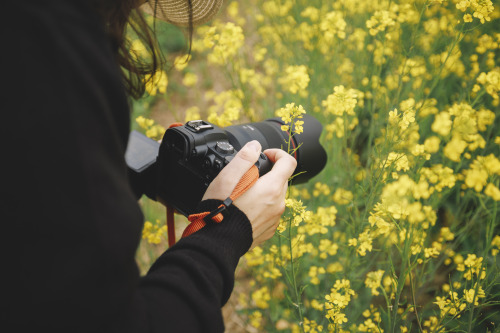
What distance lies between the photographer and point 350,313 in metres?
1.26

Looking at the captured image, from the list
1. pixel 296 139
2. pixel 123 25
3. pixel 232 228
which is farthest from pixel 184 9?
pixel 232 228

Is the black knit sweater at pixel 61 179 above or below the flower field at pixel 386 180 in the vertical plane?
above

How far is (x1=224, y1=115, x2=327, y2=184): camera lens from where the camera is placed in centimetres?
100

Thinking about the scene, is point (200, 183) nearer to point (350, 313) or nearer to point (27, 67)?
point (27, 67)

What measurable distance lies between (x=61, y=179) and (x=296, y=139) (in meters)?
0.73

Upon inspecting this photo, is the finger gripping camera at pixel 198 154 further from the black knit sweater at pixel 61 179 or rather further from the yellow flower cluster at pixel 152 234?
the black knit sweater at pixel 61 179

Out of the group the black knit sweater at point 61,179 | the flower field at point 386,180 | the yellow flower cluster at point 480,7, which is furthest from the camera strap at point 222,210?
the yellow flower cluster at point 480,7

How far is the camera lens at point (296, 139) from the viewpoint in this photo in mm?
995

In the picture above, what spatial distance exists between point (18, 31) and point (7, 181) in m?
0.16

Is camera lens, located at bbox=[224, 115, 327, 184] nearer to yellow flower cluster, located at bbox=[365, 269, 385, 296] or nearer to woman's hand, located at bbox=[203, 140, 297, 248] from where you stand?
woman's hand, located at bbox=[203, 140, 297, 248]

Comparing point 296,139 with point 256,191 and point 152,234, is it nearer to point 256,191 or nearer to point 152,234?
point 256,191

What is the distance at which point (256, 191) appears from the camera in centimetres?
77

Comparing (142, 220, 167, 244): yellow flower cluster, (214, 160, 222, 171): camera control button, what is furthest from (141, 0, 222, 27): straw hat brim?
(142, 220, 167, 244): yellow flower cluster

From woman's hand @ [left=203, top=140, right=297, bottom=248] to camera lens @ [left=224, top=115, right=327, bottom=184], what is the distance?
Result: 0.55 feet
